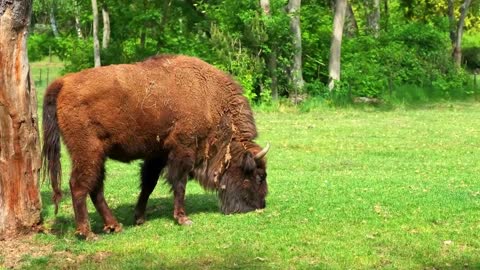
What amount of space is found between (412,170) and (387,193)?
2768 millimetres

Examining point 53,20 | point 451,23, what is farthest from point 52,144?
point 53,20

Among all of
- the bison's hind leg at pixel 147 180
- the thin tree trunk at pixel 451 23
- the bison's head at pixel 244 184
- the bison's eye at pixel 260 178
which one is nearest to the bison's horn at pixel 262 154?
the bison's head at pixel 244 184

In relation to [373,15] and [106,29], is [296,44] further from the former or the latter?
[373,15]

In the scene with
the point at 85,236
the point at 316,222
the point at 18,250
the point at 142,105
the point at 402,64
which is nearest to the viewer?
the point at 18,250

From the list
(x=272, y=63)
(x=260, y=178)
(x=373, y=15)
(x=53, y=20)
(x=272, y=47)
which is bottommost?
(x=260, y=178)

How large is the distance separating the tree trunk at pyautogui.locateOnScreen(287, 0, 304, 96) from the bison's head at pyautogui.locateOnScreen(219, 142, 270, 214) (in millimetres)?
16767

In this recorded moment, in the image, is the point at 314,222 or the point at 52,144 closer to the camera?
the point at 52,144

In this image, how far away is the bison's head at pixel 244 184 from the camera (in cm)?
1002

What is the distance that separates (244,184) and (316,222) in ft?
4.76

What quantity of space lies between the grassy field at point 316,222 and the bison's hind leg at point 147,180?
0.56ft

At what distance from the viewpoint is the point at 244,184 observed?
33.2 ft

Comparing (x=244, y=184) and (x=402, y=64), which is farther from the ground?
(x=402, y=64)

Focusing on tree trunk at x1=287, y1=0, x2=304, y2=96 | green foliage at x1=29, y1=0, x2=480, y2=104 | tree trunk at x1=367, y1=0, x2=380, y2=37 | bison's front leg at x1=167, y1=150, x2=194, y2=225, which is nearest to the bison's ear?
bison's front leg at x1=167, y1=150, x2=194, y2=225

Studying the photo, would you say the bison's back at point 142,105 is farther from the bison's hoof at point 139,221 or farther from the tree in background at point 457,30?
the tree in background at point 457,30
